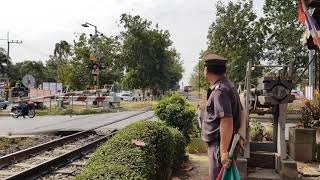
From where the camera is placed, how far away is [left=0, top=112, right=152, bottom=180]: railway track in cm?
908

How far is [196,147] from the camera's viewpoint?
11.0m

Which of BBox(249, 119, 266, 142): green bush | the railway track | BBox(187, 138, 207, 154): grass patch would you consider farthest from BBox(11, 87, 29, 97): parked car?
BBox(249, 119, 266, 142): green bush

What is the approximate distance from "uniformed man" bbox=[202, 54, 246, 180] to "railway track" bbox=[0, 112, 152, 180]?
478 centimetres

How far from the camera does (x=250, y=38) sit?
35.5 metres

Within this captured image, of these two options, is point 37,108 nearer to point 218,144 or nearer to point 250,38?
point 250,38

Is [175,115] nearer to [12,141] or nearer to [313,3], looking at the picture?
[313,3]

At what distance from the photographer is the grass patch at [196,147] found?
1095 cm

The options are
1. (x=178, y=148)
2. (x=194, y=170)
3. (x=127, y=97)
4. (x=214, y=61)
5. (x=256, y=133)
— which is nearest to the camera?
(x=214, y=61)

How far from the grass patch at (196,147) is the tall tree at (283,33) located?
19671 millimetres

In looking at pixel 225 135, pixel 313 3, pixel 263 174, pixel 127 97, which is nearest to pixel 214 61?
pixel 225 135

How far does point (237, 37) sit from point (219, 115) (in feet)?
107

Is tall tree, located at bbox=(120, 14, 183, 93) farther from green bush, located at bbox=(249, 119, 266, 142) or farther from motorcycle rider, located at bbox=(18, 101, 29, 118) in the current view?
green bush, located at bbox=(249, 119, 266, 142)

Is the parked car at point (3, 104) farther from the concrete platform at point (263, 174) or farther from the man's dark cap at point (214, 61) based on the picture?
the man's dark cap at point (214, 61)

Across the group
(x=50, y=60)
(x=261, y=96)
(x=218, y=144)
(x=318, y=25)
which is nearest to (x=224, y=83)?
(x=218, y=144)
